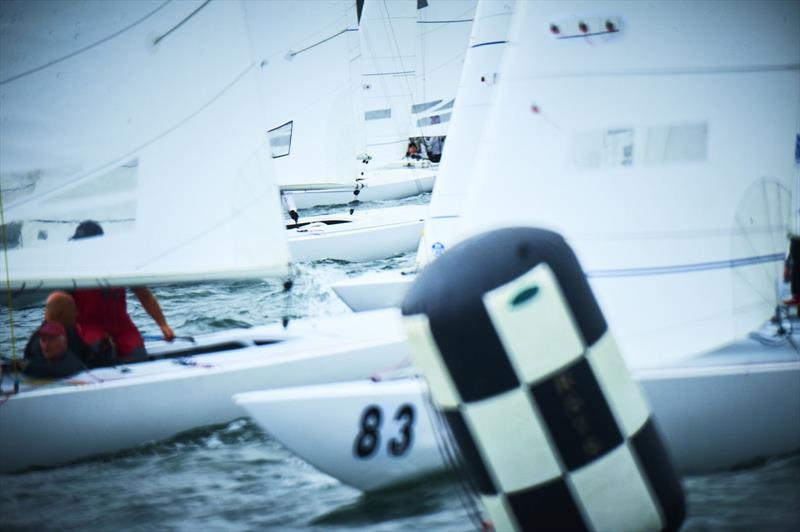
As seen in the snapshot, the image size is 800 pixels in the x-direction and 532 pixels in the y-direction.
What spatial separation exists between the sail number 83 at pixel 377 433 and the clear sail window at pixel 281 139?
7.91 metres

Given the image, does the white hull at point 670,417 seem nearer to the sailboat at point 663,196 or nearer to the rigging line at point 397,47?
the sailboat at point 663,196

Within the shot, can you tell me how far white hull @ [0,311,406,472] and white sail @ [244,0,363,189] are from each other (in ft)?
17.1

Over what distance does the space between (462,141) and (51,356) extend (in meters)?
3.70

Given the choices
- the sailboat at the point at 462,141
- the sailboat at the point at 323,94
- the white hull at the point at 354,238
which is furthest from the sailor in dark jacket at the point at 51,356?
the white hull at the point at 354,238

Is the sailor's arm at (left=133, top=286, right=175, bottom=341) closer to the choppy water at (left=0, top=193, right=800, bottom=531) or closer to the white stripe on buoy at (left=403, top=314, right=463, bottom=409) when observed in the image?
the choppy water at (left=0, top=193, right=800, bottom=531)

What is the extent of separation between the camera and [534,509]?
2600 millimetres

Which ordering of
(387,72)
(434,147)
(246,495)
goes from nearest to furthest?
1. (246,495)
2. (387,72)
3. (434,147)

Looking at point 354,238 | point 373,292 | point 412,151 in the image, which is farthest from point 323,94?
point 412,151

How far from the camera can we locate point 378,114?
2048cm

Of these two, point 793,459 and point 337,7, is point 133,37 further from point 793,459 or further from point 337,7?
point 337,7

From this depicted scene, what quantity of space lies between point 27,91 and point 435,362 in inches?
131

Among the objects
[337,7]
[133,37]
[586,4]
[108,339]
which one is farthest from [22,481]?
[337,7]

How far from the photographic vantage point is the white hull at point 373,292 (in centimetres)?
759

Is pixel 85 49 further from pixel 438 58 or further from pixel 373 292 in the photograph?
pixel 438 58
